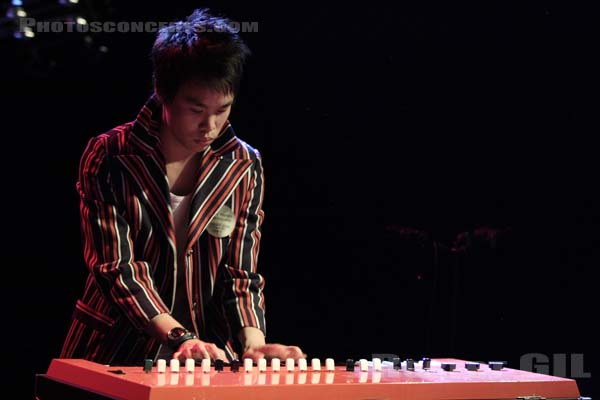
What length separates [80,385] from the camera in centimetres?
206

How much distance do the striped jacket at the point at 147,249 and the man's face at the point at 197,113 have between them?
0.08 m

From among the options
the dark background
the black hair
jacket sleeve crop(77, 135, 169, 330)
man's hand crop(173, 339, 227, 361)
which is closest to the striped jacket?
jacket sleeve crop(77, 135, 169, 330)

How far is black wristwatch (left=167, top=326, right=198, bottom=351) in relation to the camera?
235cm

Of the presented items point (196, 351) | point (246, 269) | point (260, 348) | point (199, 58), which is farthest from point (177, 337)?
point (199, 58)

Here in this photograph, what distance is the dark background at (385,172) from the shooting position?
12.9ft

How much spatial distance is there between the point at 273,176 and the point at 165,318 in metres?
2.03

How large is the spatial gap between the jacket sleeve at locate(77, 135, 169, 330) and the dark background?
1.12 m

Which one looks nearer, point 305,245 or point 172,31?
point 172,31

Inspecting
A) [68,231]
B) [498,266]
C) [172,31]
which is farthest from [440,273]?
[172,31]

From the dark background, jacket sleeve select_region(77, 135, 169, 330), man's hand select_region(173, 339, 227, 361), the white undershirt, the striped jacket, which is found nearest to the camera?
man's hand select_region(173, 339, 227, 361)

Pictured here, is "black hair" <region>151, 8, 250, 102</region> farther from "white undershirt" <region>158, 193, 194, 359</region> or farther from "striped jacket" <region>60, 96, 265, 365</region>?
"white undershirt" <region>158, 193, 194, 359</region>

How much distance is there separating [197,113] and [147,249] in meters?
0.42

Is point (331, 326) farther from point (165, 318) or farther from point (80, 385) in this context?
point (80, 385)

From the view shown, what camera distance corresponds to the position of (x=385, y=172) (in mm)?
4523
